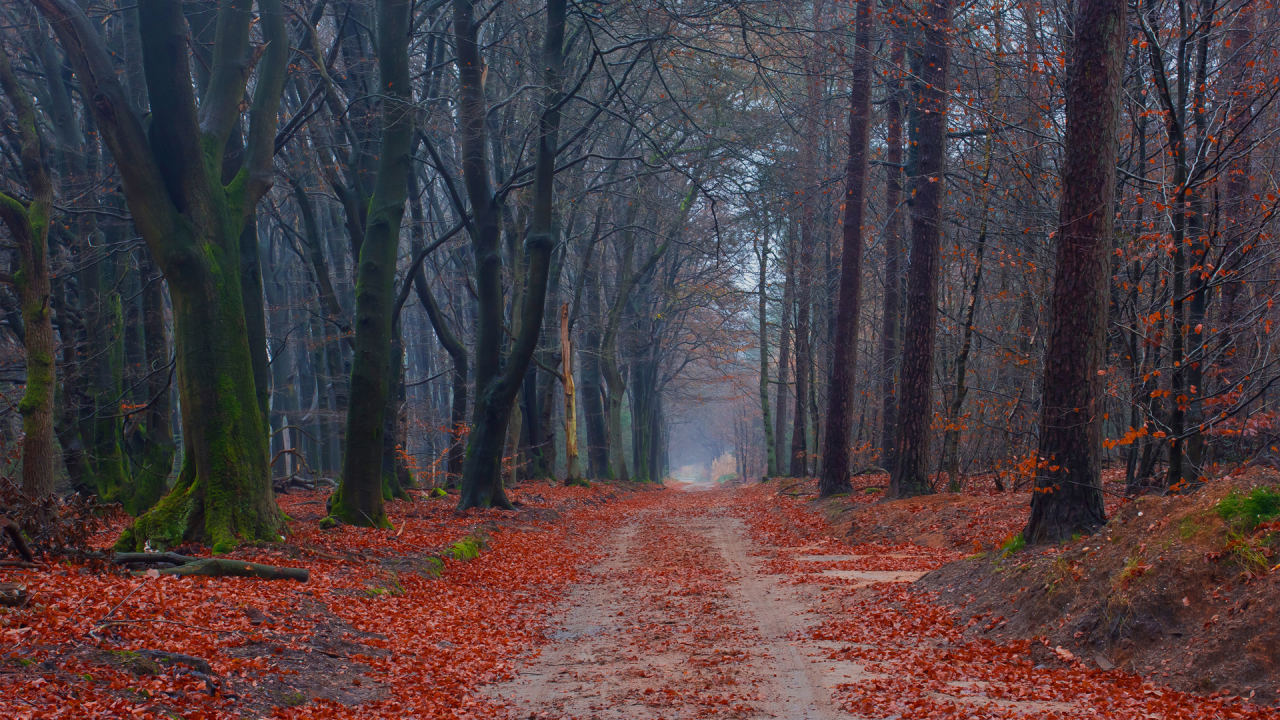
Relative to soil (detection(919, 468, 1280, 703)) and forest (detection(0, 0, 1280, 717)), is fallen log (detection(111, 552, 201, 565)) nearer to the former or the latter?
forest (detection(0, 0, 1280, 717))

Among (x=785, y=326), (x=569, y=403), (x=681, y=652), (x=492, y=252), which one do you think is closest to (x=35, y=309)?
(x=492, y=252)

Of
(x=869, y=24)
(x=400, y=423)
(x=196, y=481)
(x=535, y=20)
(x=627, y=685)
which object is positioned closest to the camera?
(x=627, y=685)

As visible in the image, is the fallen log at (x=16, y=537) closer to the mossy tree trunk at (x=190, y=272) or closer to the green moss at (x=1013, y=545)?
the mossy tree trunk at (x=190, y=272)

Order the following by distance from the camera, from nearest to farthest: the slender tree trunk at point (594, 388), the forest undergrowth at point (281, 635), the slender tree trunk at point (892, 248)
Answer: the forest undergrowth at point (281, 635)
the slender tree trunk at point (892, 248)
the slender tree trunk at point (594, 388)

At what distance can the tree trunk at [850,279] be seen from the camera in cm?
1608

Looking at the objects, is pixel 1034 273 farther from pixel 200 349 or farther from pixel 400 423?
pixel 400 423

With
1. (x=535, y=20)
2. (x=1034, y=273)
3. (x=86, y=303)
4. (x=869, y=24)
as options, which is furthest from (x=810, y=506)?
(x=86, y=303)

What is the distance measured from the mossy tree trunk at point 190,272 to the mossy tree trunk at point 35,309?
1680 mm

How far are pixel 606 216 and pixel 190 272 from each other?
19.5 metres

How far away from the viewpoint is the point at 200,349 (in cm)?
879

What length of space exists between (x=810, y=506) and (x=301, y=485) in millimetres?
12581

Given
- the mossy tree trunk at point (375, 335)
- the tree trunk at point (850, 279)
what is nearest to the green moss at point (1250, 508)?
the mossy tree trunk at point (375, 335)

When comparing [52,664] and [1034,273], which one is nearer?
[52,664]

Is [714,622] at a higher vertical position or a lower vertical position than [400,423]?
lower
